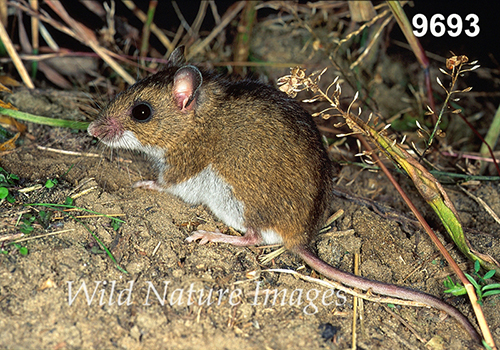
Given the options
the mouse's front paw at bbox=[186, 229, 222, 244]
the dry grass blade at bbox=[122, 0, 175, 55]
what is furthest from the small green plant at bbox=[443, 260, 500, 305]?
the dry grass blade at bbox=[122, 0, 175, 55]

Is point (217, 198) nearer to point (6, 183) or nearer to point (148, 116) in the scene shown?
point (148, 116)

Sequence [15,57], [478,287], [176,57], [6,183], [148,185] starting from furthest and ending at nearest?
[15,57], [176,57], [148,185], [6,183], [478,287]

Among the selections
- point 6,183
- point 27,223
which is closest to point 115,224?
point 27,223

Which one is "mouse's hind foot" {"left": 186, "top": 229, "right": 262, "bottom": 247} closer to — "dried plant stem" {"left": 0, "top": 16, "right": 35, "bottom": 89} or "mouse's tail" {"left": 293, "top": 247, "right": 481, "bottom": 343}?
"mouse's tail" {"left": 293, "top": 247, "right": 481, "bottom": 343}

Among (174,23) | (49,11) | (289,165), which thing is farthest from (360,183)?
(49,11)

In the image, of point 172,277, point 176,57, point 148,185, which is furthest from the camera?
point 176,57

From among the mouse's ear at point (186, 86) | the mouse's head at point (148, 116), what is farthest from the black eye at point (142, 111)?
the mouse's ear at point (186, 86)

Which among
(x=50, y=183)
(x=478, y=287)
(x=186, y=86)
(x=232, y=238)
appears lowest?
(x=478, y=287)
